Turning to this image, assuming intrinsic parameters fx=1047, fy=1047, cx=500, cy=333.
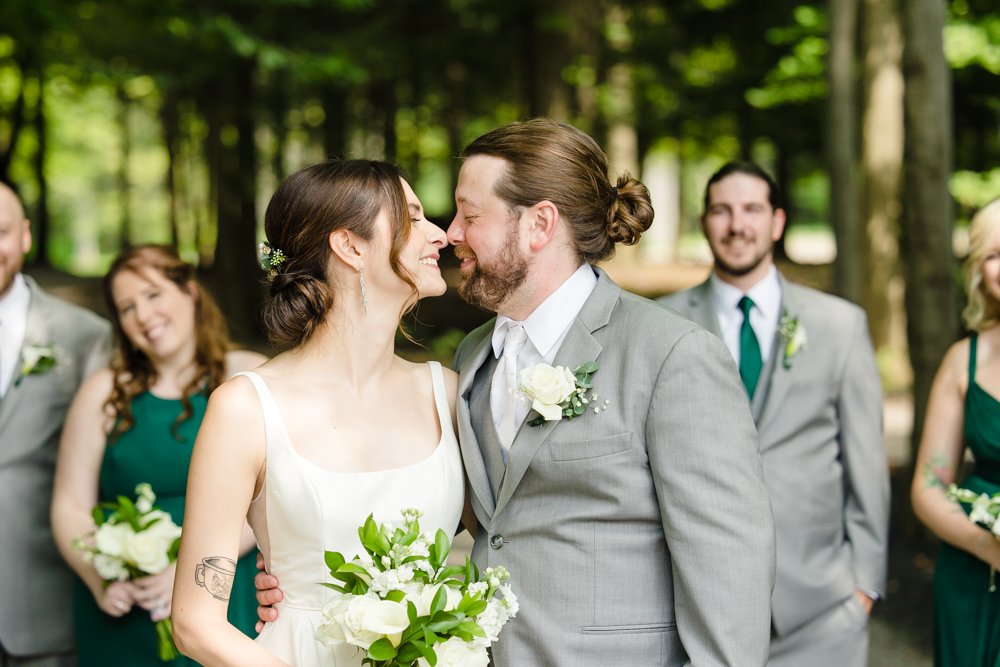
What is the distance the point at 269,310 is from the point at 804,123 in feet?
56.5

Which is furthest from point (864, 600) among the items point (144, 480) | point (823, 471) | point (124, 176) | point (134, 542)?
point (124, 176)

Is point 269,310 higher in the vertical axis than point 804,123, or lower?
lower

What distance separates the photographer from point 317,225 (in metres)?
3.06

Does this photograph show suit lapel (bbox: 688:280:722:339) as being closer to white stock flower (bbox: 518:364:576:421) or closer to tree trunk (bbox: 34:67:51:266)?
white stock flower (bbox: 518:364:576:421)

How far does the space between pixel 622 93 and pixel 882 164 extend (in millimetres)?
5274

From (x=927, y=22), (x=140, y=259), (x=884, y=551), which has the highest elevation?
(x=927, y=22)

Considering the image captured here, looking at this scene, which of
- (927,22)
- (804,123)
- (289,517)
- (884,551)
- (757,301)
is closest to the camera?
(289,517)

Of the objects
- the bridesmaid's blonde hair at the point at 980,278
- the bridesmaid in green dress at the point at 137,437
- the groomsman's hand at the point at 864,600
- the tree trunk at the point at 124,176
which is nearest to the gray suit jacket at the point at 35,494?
the bridesmaid in green dress at the point at 137,437

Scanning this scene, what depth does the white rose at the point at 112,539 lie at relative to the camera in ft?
13.6

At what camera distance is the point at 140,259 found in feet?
15.3

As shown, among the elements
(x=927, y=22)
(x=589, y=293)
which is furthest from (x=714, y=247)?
(x=927, y=22)

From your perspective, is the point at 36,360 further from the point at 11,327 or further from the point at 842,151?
the point at 842,151

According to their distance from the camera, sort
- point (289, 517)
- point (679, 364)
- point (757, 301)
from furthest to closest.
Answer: point (757, 301) < point (289, 517) < point (679, 364)

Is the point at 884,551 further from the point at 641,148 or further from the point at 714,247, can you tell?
the point at 641,148
